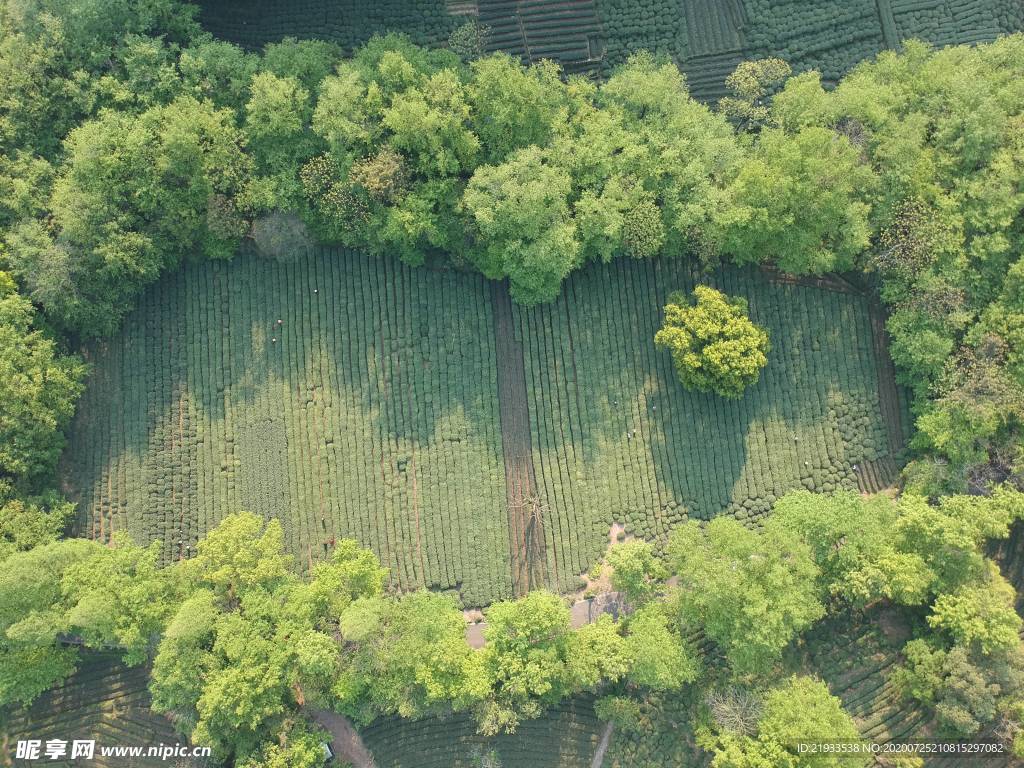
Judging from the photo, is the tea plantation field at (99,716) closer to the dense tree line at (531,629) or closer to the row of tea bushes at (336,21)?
the dense tree line at (531,629)

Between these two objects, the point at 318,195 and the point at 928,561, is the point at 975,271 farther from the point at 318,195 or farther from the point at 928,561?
the point at 318,195

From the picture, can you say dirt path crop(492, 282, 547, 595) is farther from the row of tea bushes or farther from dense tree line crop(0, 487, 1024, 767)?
the row of tea bushes

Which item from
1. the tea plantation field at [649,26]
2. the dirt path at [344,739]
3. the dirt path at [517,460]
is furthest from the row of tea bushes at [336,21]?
the dirt path at [344,739]

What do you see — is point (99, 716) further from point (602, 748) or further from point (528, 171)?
point (528, 171)

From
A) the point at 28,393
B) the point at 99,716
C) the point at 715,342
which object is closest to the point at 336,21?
the point at 28,393

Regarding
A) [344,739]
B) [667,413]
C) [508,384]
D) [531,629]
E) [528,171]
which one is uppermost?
[528,171]

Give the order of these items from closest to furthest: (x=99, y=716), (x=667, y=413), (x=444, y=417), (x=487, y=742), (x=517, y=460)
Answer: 1. (x=487, y=742)
2. (x=99, y=716)
3. (x=667, y=413)
4. (x=517, y=460)
5. (x=444, y=417)

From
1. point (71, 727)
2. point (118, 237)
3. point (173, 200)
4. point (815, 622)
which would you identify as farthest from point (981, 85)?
point (71, 727)
